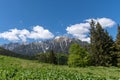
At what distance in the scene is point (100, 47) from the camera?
245ft

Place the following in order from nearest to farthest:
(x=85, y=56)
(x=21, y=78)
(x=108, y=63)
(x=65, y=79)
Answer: (x=65, y=79)
(x=21, y=78)
(x=85, y=56)
(x=108, y=63)

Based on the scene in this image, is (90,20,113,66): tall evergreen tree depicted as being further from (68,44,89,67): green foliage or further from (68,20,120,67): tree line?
(68,44,89,67): green foliage

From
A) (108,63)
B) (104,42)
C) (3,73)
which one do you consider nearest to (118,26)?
(104,42)

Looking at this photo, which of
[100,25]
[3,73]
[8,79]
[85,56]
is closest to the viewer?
[8,79]

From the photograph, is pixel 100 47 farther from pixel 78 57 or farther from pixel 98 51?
pixel 78 57

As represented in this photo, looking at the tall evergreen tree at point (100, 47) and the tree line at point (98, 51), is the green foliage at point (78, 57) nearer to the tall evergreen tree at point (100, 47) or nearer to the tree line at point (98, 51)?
the tree line at point (98, 51)

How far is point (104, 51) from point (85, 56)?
10145 mm

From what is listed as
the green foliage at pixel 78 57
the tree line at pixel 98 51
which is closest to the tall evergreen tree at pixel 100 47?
the tree line at pixel 98 51

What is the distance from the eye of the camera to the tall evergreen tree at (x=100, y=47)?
73375 millimetres

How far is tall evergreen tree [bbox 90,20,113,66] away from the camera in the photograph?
241ft

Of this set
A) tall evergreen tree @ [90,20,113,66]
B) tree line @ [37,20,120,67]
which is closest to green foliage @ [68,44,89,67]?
tree line @ [37,20,120,67]

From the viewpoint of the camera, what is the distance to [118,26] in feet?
243

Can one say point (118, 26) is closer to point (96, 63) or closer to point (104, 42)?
point (104, 42)

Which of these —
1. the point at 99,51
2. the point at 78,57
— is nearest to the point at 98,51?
the point at 99,51
